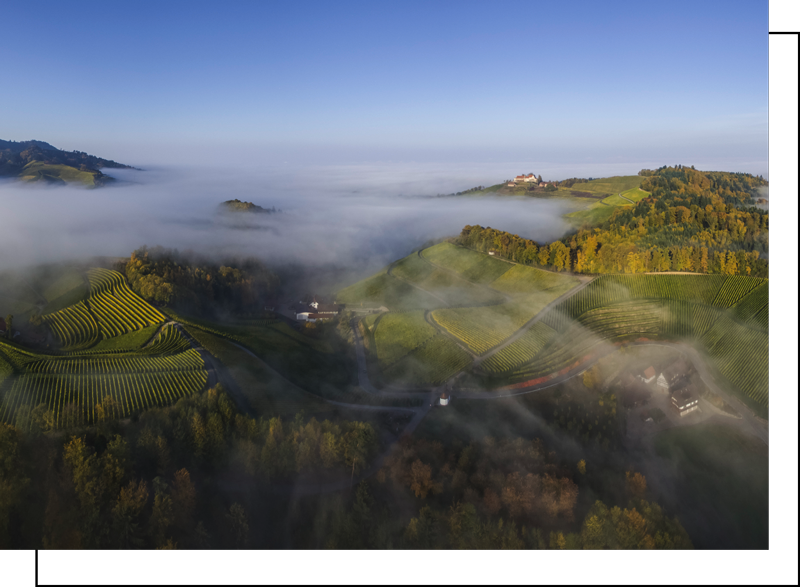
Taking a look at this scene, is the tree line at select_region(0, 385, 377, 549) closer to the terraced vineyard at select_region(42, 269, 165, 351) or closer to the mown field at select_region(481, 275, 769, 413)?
the terraced vineyard at select_region(42, 269, 165, 351)

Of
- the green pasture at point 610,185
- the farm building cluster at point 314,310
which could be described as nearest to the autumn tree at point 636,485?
the farm building cluster at point 314,310

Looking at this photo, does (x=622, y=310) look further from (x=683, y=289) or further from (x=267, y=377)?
(x=267, y=377)

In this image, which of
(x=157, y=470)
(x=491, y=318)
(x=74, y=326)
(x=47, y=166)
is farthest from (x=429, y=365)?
(x=47, y=166)

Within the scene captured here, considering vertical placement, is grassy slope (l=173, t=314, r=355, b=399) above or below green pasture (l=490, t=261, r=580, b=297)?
below

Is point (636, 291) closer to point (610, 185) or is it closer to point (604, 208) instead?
point (604, 208)

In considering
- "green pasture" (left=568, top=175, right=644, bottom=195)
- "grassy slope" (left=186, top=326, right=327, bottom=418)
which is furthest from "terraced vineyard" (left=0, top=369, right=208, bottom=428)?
"green pasture" (left=568, top=175, right=644, bottom=195)

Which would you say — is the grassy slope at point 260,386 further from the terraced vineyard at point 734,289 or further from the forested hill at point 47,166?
the forested hill at point 47,166
